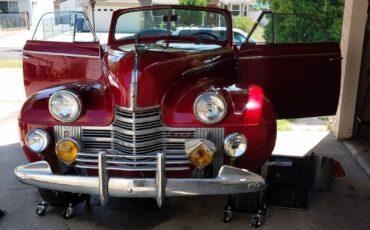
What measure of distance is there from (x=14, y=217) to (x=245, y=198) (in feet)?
6.77

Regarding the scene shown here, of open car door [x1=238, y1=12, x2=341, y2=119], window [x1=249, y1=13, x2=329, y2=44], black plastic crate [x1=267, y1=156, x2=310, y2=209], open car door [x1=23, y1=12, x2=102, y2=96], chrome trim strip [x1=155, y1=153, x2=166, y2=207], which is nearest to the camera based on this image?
chrome trim strip [x1=155, y1=153, x2=166, y2=207]

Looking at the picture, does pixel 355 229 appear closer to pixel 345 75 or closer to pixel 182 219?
pixel 182 219

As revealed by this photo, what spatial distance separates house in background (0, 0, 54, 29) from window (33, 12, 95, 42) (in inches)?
1090

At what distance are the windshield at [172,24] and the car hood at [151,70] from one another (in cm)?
71

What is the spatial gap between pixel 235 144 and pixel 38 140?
1497 mm

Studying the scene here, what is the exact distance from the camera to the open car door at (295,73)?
445cm

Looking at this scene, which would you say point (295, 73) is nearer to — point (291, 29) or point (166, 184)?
point (166, 184)

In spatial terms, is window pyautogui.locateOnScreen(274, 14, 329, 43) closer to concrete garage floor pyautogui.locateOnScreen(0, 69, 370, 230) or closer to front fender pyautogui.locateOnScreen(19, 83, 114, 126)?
concrete garage floor pyautogui.locateOnScreen(0, 69, 370, 230)

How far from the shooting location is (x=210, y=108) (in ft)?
10.0

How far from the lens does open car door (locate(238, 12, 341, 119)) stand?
4.45 metres

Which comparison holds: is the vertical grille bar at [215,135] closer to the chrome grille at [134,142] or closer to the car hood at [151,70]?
the chrome grille at [134,142]

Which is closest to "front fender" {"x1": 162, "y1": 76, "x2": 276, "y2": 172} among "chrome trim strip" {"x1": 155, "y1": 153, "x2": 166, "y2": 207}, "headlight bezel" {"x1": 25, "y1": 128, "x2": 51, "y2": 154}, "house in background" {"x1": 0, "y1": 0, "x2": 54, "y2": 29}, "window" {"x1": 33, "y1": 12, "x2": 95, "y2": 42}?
"chrome trim strip" {"x1": 155, "y1": 153, "x2": 166, "y2": 207}

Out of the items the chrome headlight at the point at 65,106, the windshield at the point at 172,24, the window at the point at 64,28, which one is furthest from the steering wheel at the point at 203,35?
the chrome headlight at the point at 65,106

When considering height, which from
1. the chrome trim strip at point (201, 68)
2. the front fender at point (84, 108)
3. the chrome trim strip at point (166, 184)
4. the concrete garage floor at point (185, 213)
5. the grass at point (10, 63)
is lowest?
the grass at point (10, 63)
